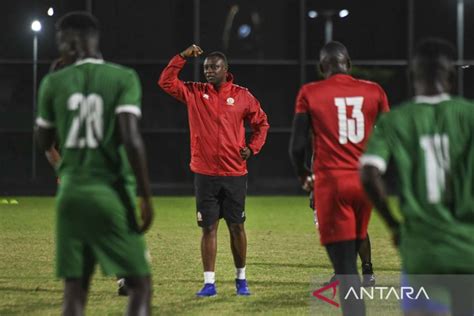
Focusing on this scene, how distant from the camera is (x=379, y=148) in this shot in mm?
4535

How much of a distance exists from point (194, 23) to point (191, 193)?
551 cm

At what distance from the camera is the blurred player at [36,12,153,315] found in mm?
5273

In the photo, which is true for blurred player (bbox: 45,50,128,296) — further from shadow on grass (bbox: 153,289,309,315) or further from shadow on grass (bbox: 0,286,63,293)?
shadow on grass (bbox: 0,286,63,293)

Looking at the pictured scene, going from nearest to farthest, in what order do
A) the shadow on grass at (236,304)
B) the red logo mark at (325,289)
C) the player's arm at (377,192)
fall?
the player's arm at (377,192) → the shadow on grass at (236,304) → the red logo mark at (325,289)

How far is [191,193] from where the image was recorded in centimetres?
2798

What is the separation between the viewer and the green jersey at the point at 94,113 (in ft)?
17.4

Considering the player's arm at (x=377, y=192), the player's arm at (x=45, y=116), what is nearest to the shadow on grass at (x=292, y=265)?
the player's arm at (x=45, y=116)

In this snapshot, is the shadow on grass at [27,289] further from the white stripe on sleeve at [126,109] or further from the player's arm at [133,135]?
the white stripe on sleeve at [126,109]

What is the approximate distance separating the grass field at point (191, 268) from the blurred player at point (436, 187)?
403 cm

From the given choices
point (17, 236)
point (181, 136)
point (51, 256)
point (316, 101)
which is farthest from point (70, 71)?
point (181, 136)

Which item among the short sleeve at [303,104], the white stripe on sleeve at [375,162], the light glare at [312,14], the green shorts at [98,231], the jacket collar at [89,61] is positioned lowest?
the green shorts at [98,231]

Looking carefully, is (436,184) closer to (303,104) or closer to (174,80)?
(303,104)

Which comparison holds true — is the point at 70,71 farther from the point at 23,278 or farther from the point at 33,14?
the point at 33,14

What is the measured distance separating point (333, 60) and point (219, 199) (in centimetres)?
293
